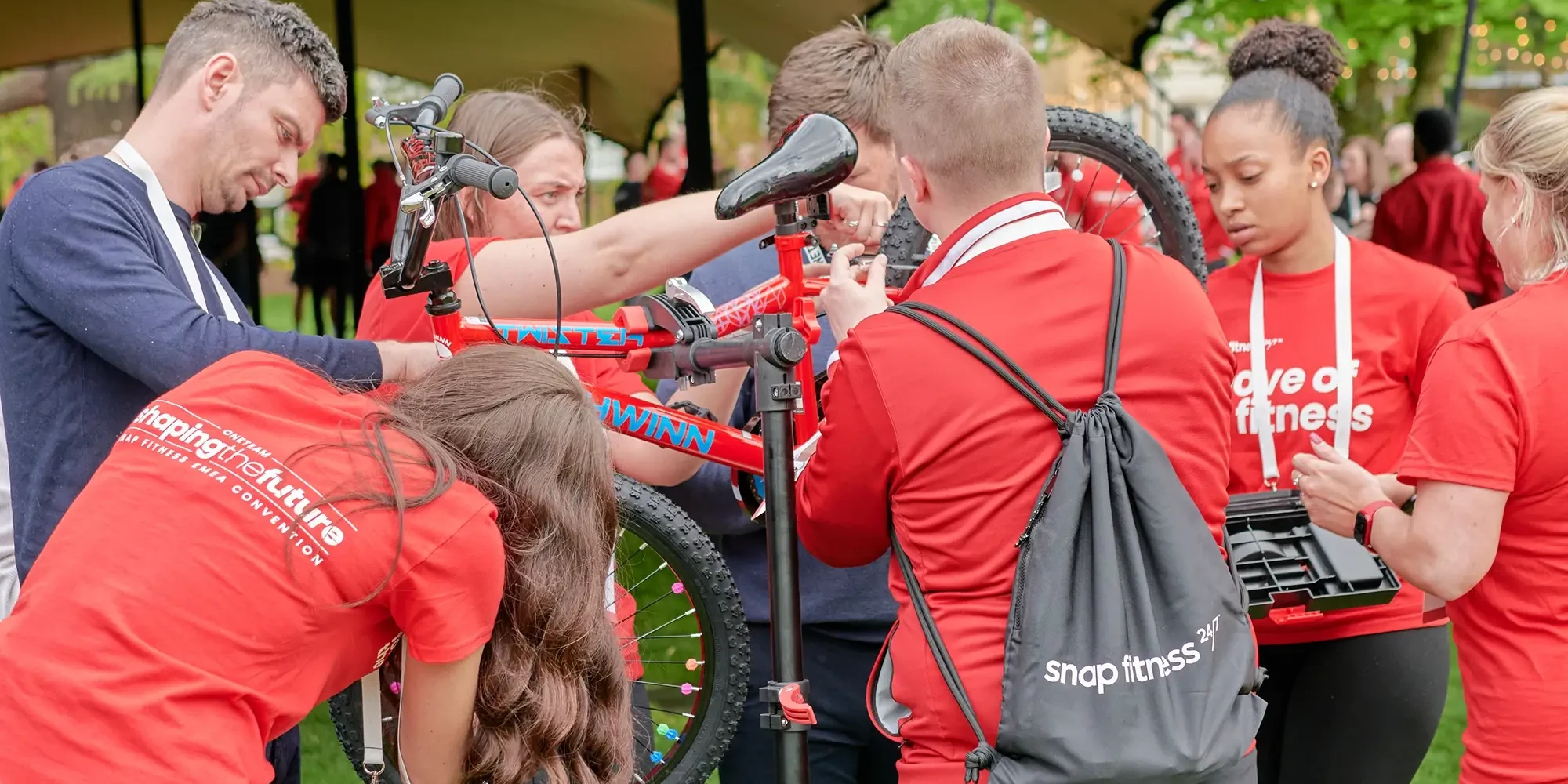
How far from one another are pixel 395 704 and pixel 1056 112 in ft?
5.47

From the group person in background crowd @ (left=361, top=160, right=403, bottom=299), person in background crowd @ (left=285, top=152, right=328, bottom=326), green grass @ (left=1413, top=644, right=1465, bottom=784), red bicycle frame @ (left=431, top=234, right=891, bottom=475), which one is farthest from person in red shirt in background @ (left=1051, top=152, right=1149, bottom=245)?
person in background crowd @ (left=285, top=152, right=328, bottom=326)

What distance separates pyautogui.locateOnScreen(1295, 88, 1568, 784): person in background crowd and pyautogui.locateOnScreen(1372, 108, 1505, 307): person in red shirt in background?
6199mm

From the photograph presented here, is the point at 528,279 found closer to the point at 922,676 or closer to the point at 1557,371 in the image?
the point at 922,676

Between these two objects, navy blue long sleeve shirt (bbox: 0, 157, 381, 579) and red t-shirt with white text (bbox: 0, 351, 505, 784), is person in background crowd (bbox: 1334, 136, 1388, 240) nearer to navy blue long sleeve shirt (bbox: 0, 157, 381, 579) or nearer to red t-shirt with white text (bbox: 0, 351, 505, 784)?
navy blue long sleeve shirt (bbox: 0, 157, 381, 579)

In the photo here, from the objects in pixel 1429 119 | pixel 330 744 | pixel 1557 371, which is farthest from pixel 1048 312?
pixel 1429 119

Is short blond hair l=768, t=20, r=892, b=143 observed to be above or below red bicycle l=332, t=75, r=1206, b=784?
above

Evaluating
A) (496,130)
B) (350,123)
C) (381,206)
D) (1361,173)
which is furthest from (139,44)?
(1361,173)

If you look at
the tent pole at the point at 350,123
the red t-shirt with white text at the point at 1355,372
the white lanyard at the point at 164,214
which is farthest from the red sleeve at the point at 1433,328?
the tent pole at the point at 350,123

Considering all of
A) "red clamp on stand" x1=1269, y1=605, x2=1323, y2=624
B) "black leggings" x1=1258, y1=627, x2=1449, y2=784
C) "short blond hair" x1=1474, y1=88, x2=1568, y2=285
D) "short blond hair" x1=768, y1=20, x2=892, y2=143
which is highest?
"short blond hair" x1=768, y1=20, x2=892, y2=143

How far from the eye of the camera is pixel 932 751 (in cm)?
187

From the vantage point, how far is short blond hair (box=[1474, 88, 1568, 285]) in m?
2.14

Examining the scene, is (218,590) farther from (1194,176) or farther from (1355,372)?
(1194,176)

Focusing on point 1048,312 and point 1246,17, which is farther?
point 1246,17

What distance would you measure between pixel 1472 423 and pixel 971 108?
2.98 ft
